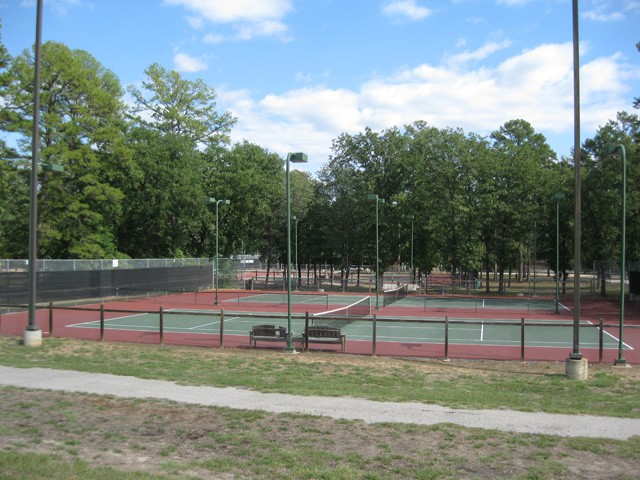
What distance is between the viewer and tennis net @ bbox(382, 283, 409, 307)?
43.1 metres

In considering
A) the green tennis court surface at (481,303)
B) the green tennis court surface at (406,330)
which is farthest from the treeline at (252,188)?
the green tennis court surface at (406,330)

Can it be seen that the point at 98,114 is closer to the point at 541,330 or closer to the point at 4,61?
the point at 4,61

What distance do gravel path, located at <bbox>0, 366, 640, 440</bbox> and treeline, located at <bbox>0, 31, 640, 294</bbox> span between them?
32.4 m

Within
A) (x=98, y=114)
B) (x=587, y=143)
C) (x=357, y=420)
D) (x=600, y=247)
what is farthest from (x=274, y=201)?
(x=357, y=420)

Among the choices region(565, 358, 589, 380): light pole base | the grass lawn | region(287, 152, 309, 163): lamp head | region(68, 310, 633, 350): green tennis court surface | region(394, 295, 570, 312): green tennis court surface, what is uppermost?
region(287, 152, 309, 163): lamp head

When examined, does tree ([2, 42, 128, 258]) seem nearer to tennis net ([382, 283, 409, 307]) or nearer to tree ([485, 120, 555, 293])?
tennis net ([382, 283, 409, 307])

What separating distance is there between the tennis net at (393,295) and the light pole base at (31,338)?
2576cm

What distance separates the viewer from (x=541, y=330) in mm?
27922

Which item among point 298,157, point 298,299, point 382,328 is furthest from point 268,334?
point 298,299

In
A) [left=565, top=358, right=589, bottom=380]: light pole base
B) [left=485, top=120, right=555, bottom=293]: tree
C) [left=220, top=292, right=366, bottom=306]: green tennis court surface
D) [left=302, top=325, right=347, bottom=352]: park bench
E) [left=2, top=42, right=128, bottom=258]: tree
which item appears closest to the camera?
[left=565, top=358, right=589, bottom=380]: light pole base

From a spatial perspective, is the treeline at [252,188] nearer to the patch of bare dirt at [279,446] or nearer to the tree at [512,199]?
the tree at [512,199]

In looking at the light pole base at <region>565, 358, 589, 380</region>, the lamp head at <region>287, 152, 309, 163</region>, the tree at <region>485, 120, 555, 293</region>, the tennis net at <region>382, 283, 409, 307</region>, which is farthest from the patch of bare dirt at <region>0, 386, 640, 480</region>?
the tree at <region>485, 120, 555, 293</region>

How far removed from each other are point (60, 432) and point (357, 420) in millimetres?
4457

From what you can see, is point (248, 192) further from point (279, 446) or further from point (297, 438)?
point (279, 446)
